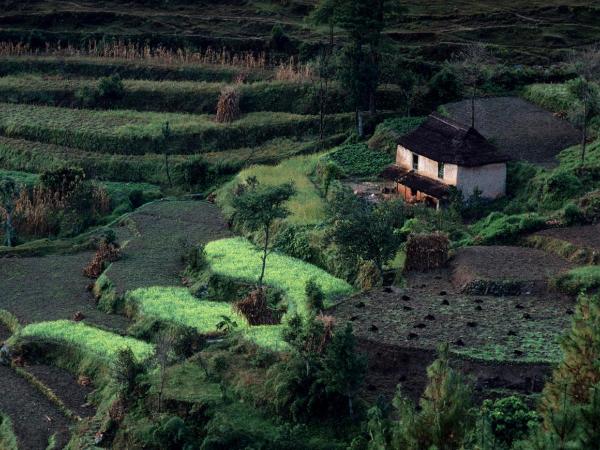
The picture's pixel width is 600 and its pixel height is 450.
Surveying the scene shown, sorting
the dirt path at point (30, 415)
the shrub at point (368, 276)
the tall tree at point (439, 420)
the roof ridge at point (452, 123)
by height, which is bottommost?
the dirt path at point (30, 415)

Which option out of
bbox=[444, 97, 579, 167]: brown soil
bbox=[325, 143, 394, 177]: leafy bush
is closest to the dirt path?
bbox=[325, 143, 394, 177]: leafy bush

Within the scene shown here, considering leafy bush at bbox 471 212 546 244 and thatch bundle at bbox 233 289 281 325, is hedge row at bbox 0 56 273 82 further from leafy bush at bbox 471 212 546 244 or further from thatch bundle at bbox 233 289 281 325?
thatch bundle at bbox 233 289 281 325

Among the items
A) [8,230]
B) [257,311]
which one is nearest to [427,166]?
[257,311]

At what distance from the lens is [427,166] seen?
47812mm

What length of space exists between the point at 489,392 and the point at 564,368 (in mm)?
4261

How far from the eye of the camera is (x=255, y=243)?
44.8 metres

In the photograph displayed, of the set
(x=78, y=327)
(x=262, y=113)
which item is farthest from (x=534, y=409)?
(x=262, y=113)

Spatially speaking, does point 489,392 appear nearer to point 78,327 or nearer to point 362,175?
point 78,327

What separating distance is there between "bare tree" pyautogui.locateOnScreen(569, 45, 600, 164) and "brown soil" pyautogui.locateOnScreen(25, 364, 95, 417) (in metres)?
21.0

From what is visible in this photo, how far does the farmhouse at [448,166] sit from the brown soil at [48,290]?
41.8 feet

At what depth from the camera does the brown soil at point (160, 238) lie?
4288 centimetres

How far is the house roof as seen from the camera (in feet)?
151

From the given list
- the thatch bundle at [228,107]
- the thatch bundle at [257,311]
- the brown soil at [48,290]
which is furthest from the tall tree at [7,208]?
the thatch bundle at [257,311]

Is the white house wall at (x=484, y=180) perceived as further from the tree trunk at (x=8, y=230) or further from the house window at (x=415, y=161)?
the tree trunk at (x=8, y=230)
